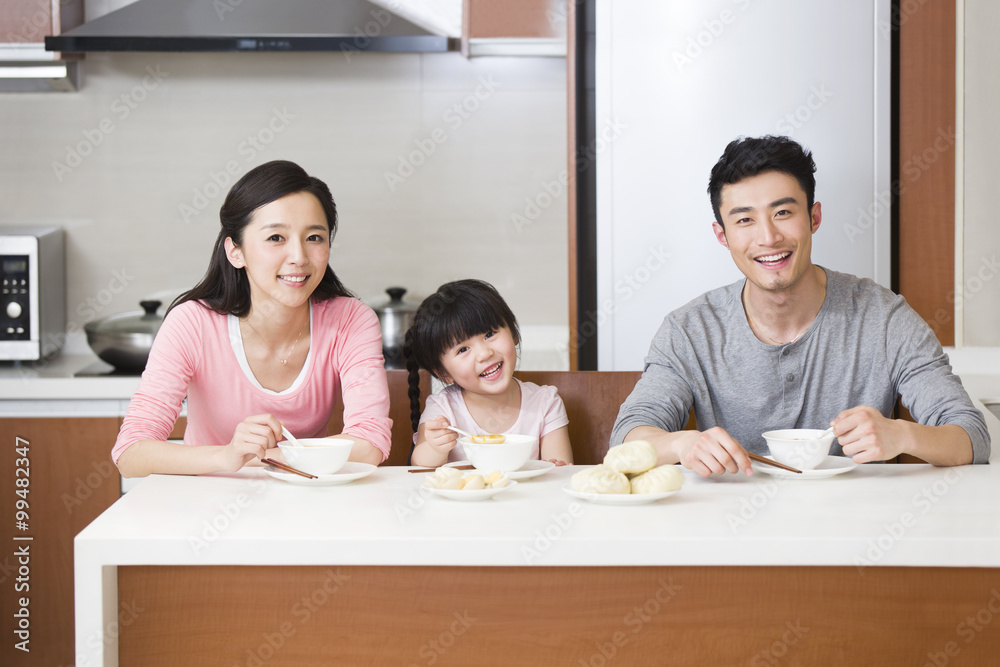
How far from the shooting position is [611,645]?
0.98 meters

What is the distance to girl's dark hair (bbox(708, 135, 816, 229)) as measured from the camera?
160 centimetres

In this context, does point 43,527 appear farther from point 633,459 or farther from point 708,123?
point 708,123

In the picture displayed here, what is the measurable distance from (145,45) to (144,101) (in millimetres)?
503

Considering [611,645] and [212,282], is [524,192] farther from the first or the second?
[611,645]

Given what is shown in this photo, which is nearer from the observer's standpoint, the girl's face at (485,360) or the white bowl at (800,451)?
the white bowl at (800,451)

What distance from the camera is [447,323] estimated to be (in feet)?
5.76

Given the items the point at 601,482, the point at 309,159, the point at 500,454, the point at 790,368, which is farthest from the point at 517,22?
the point at 601,482

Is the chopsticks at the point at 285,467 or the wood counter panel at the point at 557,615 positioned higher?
the chopsticks at the point at 285,467

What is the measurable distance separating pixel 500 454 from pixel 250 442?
1.13ft

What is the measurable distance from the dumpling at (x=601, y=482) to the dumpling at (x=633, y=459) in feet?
0.04

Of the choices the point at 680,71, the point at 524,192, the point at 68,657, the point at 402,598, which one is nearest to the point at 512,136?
the point at 524,192

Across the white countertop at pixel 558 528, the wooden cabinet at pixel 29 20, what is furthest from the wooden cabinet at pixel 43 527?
the white countertop at pixel 558 528

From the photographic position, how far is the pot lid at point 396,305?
8.87 ft

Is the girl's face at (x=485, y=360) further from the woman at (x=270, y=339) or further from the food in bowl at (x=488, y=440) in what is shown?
the food in bowl at (x=488, y=440)
